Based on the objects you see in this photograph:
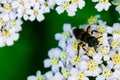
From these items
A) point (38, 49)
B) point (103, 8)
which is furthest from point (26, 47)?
Answer: point (103, 8)

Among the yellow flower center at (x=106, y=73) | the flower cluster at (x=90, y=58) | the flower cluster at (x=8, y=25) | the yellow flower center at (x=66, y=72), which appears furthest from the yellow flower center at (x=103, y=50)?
the flower cluster at (x=8, y=25)

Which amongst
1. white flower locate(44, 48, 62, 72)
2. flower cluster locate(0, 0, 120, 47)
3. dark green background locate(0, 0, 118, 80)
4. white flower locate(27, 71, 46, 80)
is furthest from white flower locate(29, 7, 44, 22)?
white flower locate(27, 71, 46, 80)

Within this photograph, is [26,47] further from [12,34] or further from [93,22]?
[93,22]

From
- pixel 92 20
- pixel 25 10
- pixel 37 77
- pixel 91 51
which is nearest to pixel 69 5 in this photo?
pixel 92 20

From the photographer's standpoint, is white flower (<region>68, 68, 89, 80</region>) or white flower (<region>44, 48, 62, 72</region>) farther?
white flower (<region>44, 48, 62, 72</region>)

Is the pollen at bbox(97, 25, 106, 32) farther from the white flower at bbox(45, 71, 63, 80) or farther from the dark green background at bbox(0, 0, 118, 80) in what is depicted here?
the white flower at bbox(45, 71, 63, 80)

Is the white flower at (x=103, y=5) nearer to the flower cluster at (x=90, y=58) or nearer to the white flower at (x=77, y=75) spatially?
the flower cluster at (x=90, y=58)
